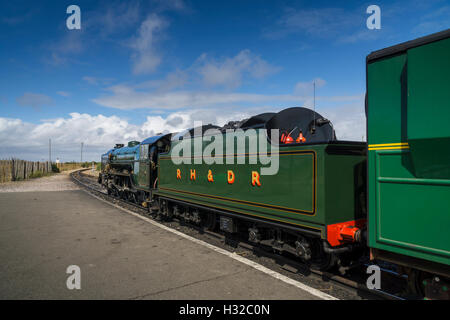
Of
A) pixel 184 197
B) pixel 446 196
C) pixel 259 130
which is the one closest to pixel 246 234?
pixel 184 197

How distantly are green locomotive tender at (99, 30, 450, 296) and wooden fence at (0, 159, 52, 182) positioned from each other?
29152 millimetres

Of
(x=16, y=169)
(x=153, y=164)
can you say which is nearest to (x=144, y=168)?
(x=153, y=164)

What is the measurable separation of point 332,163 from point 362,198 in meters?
0.93

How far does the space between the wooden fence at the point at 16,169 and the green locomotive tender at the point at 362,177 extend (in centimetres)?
2915

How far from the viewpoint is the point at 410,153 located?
10.0ft

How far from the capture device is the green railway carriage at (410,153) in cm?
283

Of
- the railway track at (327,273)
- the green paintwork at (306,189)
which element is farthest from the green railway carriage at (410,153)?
the railway track at (327,273)

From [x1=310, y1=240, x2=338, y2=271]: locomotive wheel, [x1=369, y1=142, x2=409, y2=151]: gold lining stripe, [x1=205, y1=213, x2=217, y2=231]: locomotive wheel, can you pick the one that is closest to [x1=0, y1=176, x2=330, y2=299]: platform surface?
[x1=310, y1=240, x2=338, y2=271]: locomotive wheel

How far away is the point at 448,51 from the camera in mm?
2766

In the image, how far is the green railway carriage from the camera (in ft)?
9.28

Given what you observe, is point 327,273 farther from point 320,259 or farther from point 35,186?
point 35,186

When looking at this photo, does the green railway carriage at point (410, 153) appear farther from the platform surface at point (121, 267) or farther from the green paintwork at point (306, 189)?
the platform surface at point (121, 267)

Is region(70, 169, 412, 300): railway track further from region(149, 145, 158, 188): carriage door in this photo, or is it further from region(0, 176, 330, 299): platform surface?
region(149, 145, 158, 188): carriage door

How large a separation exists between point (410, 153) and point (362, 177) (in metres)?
1.54
